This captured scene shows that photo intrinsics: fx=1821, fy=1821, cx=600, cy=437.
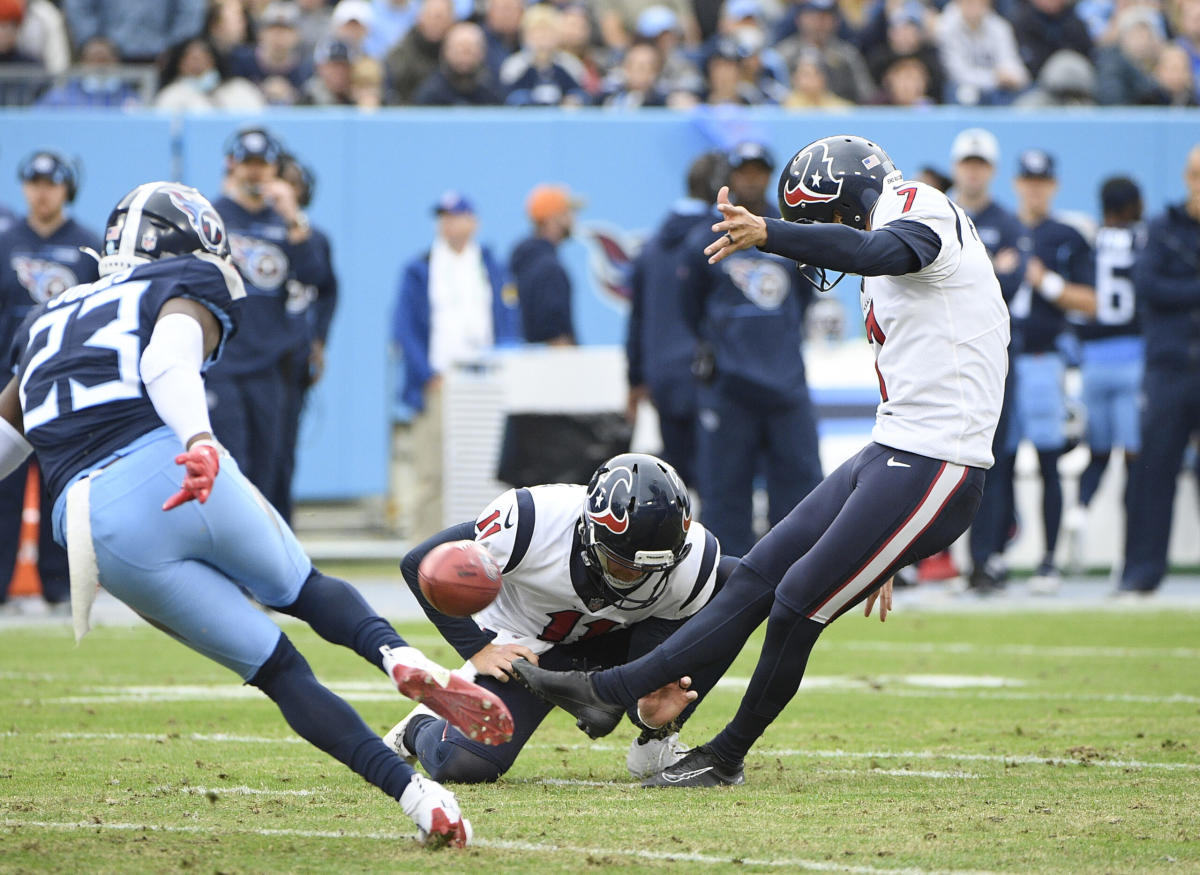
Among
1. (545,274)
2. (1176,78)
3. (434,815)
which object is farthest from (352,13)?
(434,815)

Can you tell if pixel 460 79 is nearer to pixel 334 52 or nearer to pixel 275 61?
pixel 334 52

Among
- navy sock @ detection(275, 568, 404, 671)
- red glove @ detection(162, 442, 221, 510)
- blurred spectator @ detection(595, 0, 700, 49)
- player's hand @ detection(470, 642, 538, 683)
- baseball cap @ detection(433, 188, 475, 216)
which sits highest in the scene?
blurred spectator @ detection(595, 0, 700, 49)

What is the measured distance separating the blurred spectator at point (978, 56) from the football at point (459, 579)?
1148 centimetres

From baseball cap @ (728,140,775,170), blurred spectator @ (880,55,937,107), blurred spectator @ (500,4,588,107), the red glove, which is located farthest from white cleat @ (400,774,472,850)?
blurred spectator @ (880,55,937,107)

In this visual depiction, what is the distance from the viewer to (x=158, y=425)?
14.4 ft

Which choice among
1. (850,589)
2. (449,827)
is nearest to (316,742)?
(449,827)

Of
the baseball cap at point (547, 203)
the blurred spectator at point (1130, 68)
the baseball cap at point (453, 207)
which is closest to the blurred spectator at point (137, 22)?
the baseball cap at point (453, 207)

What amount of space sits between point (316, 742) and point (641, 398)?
696 centimetres

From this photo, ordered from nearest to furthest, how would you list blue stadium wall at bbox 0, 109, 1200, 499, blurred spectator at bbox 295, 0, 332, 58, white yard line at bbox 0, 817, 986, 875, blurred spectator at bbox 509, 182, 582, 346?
1. white yard line at bbox 0, 817, 986, 875
2. blurred spectator at bbox 509, 182, 582, 346
3. blue stadium wall at bbox 0, 109, 1200, 499
4. blurred spectator at bbox 295, 0, 332, 58

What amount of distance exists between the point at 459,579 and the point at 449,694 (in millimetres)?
445

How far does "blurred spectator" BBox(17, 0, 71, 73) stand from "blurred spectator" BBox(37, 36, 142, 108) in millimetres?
178

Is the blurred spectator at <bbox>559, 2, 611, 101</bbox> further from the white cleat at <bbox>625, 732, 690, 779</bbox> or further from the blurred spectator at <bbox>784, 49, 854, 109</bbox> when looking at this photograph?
the white cleat at <bbox>625, 732, 690, 779</bbox>

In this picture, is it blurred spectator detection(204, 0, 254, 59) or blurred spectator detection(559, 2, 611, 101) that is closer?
blurred spectator detection(204, 0, 254, 59)

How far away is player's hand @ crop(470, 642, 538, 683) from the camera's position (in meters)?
5.05
